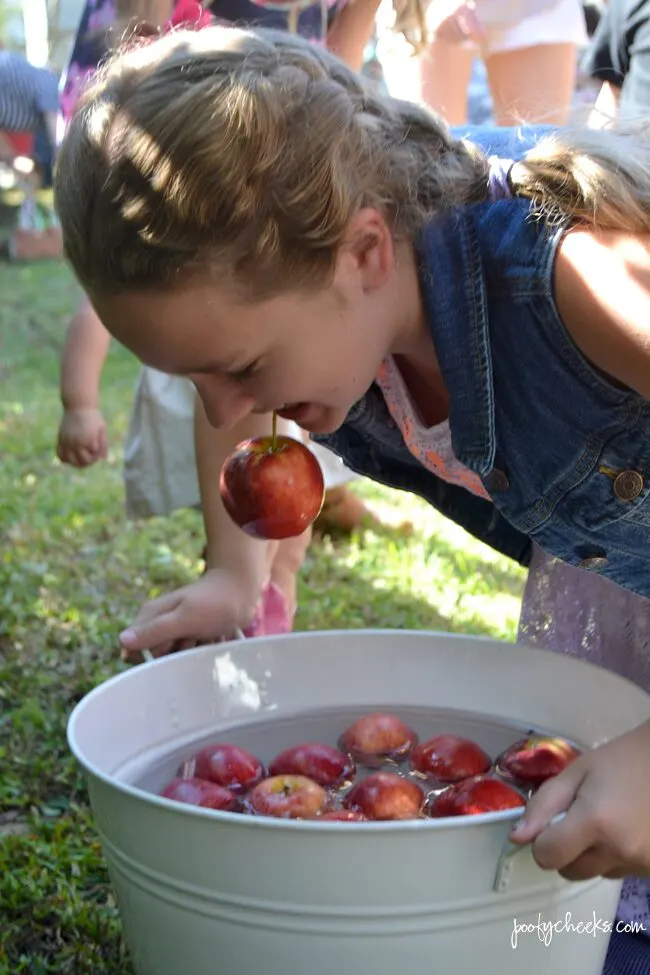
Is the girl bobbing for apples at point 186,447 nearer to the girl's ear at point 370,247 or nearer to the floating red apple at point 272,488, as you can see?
the floating red apple at point 272,488

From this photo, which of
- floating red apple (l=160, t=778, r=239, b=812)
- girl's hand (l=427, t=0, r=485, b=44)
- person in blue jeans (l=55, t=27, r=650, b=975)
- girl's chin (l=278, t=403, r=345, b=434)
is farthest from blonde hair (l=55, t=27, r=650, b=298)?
girl's hand (l=427, t=0, r=485, b=44)

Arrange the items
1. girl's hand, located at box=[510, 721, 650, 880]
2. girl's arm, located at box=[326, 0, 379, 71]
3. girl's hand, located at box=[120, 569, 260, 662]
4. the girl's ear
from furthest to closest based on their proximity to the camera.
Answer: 1. girl's arm, located at box=[326, 0, 379, 71]
2. girl's hand, located at box=[120, 569, 260, 662]
3. the girl's ear
4. girl's hand, located at box=[510, 721, 650, 880]

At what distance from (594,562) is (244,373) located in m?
0.47

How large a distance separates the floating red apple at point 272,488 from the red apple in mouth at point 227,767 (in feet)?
0.84

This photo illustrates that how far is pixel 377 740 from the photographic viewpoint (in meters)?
1.33

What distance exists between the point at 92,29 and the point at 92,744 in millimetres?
1693

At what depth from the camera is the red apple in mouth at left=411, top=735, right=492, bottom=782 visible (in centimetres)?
126

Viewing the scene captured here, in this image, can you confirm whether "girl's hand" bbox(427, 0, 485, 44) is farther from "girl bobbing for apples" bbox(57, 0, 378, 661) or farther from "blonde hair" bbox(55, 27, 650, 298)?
"blonde hair" bbox(55, 27, 650, 298)

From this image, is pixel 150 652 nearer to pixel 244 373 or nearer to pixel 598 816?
pixel 244 373

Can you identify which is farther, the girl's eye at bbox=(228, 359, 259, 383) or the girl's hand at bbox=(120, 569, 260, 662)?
the girl's hand at bbox=(120, 569, 260, 662)

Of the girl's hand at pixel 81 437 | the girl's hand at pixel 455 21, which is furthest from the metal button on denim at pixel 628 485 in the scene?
the girl's hand at pixel 455 21

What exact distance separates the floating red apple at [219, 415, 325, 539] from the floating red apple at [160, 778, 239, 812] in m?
0.31

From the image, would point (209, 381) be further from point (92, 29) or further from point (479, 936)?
point (92, 29)

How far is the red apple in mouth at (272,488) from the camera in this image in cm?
135
